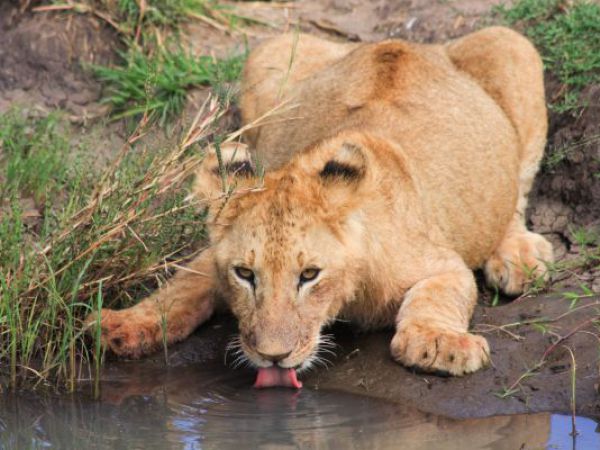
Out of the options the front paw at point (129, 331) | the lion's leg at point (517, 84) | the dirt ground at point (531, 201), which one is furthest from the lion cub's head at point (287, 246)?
the lion's leg at point (517, 84)

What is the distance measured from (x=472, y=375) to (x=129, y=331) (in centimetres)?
168

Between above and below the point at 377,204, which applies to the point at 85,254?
below

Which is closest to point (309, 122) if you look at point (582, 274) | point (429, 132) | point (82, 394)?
point (429, 132)

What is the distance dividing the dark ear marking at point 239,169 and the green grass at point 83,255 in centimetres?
25

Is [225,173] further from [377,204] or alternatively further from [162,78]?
[162,78]

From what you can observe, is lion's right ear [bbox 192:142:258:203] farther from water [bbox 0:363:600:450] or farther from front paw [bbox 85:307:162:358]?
water [bbox 0:363:600:450]

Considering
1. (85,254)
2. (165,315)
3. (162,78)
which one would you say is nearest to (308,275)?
(165,315)

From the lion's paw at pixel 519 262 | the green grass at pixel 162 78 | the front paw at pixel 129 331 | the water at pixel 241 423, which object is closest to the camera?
the water at pixel 241 423

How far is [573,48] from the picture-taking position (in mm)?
7723

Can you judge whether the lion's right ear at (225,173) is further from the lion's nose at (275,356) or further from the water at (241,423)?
the water at (241,423)

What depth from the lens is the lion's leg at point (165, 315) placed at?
581 centimetres

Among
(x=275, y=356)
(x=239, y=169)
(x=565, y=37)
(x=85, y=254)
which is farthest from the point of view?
(x=565, y=37)

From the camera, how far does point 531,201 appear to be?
7387 mm

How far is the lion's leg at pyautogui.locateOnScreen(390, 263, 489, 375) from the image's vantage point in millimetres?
5238
